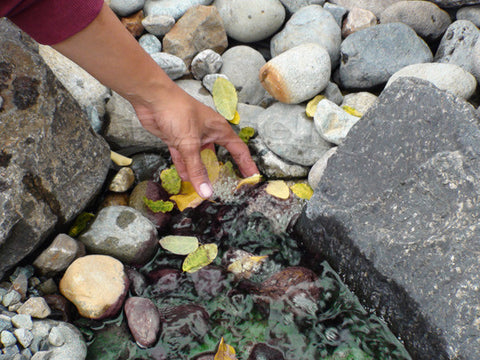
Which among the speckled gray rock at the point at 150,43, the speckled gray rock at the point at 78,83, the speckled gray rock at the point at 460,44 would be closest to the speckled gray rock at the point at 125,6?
the speckled gray rock at the point at 150,43

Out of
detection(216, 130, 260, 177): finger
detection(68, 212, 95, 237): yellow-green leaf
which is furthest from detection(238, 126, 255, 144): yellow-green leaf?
detection(68, 212, 95, 237): yellow-green leaf

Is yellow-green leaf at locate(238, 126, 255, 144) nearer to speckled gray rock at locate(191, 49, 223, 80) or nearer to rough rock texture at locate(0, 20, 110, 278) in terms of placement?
speckled gray rock at locate(191, 49, 223, 80)

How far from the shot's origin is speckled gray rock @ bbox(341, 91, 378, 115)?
10.8 ft

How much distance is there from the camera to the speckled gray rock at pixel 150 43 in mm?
3648

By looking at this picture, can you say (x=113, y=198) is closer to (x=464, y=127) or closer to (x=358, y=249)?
(x=358, y=249)

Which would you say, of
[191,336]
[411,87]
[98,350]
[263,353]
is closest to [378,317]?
[263,353]

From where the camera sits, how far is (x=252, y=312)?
2402 mm

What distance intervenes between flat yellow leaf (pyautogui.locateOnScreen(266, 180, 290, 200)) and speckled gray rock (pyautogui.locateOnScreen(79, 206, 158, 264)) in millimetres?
799

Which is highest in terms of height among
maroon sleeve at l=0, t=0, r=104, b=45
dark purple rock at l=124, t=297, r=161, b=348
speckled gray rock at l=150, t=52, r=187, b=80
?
maroon sleeve at l=0, t=0, r=104, b=45

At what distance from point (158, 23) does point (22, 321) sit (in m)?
2.54

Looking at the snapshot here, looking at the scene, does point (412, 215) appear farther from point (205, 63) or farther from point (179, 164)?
point (205, 63)

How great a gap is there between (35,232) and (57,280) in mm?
295

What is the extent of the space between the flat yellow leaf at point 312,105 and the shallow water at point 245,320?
3.32ft

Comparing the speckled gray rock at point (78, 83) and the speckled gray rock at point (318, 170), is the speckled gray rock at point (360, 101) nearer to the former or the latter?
the speckled gray rock at point (318, 170)
